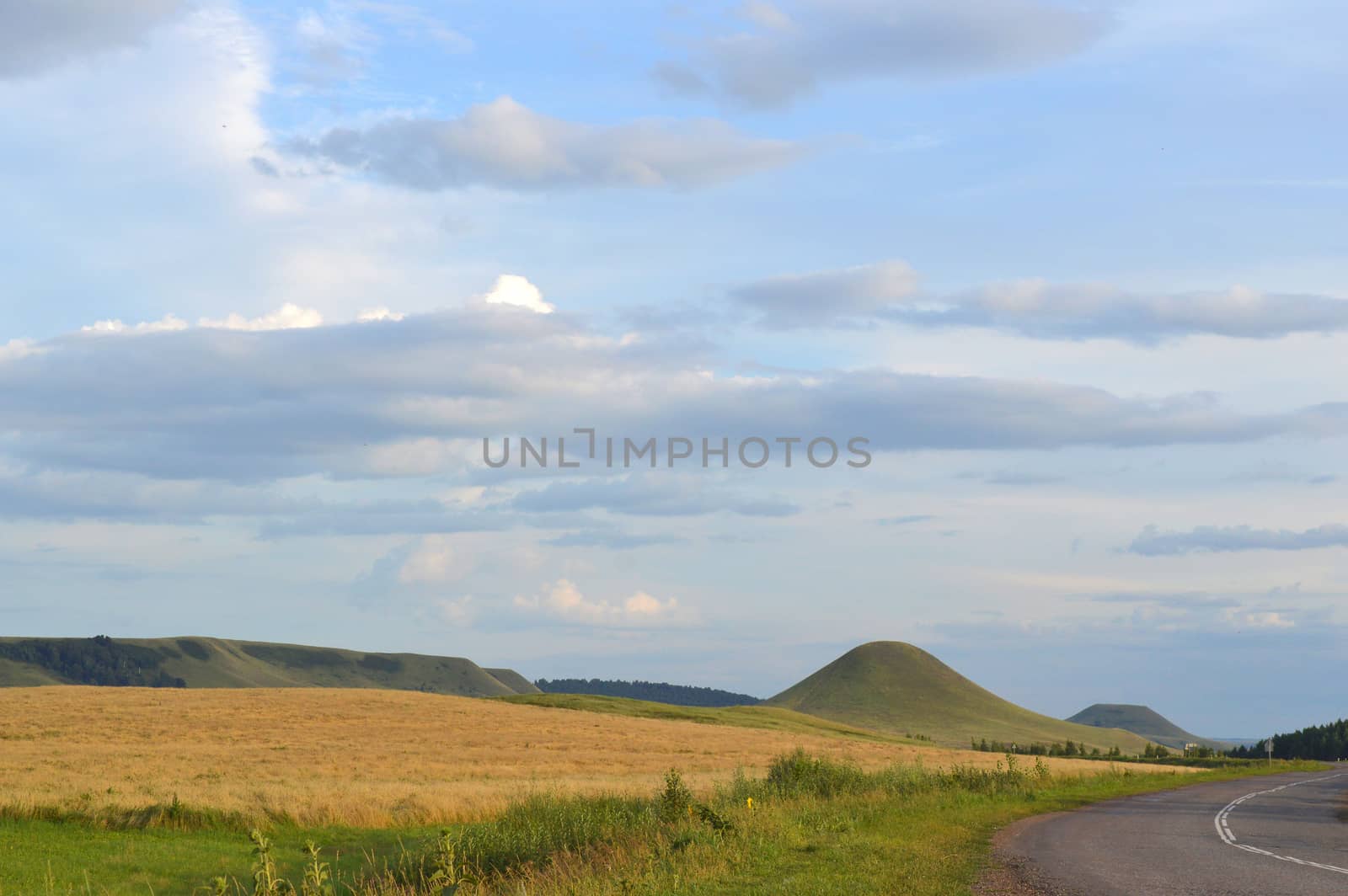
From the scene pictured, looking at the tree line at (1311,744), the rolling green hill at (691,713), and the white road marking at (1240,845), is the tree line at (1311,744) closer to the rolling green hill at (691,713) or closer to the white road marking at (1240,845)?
the rolling green hill at (691,713)

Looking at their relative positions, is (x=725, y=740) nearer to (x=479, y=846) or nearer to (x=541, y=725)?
(x=541, y=725)

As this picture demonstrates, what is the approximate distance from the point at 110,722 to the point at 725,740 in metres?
47.6

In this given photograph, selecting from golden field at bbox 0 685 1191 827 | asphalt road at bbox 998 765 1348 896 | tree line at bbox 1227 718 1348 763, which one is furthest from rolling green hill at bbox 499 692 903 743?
asphalt road at bbox 998 765 1348 896

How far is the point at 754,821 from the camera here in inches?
1038

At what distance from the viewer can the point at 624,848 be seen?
25250 millimetres

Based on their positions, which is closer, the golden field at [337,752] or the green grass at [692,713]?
the golden field at [337,752]

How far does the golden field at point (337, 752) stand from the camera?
137ft

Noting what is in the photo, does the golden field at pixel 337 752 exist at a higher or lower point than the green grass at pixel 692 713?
higher

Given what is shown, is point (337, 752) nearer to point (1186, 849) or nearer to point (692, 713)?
point (1186, 849)

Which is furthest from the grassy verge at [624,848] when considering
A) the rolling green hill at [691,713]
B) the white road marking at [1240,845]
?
the rolling green hill at [691,713]

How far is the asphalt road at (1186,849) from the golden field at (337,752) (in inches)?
659

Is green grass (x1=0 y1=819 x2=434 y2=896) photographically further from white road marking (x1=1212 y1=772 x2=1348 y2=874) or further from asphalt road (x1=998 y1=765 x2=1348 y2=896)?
white road marking (x1=1212 y1=772 x2=1348 y2=874)

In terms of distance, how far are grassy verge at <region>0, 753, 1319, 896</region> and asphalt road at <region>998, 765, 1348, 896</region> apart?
1.60 meters

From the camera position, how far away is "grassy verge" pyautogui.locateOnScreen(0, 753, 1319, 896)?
20.3 meters
